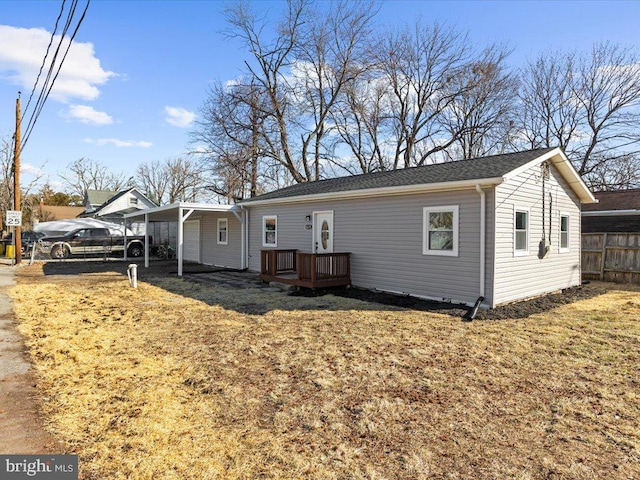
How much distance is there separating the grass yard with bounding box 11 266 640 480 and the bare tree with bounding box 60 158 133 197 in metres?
46.2

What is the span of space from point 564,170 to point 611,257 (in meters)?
5.04

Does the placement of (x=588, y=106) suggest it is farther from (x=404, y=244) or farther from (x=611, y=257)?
(x=404, y=244)

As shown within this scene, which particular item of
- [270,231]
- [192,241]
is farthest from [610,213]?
[192,241]

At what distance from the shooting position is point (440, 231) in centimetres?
827

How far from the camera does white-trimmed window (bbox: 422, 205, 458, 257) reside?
7.99m

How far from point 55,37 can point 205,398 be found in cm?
826

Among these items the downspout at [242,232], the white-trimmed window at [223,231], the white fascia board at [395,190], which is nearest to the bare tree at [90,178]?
the white-trimmed window at [223,231]

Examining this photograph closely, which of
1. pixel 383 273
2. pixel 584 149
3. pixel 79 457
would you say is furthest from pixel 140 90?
pixel 584 149

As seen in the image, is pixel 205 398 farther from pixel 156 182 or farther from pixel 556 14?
pixel 156 182

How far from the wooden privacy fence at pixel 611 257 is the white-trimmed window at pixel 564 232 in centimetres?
334

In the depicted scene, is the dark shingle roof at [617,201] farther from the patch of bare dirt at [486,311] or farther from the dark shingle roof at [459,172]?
the dark shingle roof at [459,172]

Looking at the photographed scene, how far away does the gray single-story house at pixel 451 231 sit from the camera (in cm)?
766

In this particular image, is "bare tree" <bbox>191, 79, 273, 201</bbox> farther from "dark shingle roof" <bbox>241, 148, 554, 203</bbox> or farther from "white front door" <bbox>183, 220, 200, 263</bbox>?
"dark shingle roof" <bbox>241, 148, 554, 203</bbox>

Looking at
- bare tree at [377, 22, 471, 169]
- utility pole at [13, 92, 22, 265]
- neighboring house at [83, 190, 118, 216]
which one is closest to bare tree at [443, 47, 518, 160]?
bare tree at [377, 22, 471, 169]
